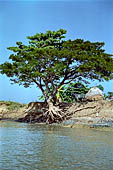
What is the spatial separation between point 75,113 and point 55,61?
4454 mm

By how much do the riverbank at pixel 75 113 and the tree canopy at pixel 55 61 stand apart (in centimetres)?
203

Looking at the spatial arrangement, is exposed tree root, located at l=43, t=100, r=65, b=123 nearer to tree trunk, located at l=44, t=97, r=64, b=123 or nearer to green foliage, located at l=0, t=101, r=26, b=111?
tree trunk, located at l=44, t=97, r=64, b=123

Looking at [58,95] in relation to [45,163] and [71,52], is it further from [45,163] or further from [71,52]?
[45,163]

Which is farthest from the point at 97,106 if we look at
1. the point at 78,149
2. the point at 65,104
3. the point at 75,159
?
the point at 75,159

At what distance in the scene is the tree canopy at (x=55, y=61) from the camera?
1970 cm

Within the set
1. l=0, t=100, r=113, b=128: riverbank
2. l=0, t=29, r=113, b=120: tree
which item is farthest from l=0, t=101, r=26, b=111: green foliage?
l=0, t=29, r=113, b=120: tree

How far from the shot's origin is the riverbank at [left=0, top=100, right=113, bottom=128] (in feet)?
60.9

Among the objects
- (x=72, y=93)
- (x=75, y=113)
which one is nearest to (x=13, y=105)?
(x=72, y=93)

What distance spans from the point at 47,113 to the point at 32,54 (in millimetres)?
4845

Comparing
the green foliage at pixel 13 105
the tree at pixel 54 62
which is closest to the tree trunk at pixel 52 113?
the tree at pixel 54 62

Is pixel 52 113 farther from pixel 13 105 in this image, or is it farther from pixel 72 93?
pixel 13 105

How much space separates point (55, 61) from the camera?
806 inches

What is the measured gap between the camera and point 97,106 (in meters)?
20.9

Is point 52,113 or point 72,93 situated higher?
point 72,93
